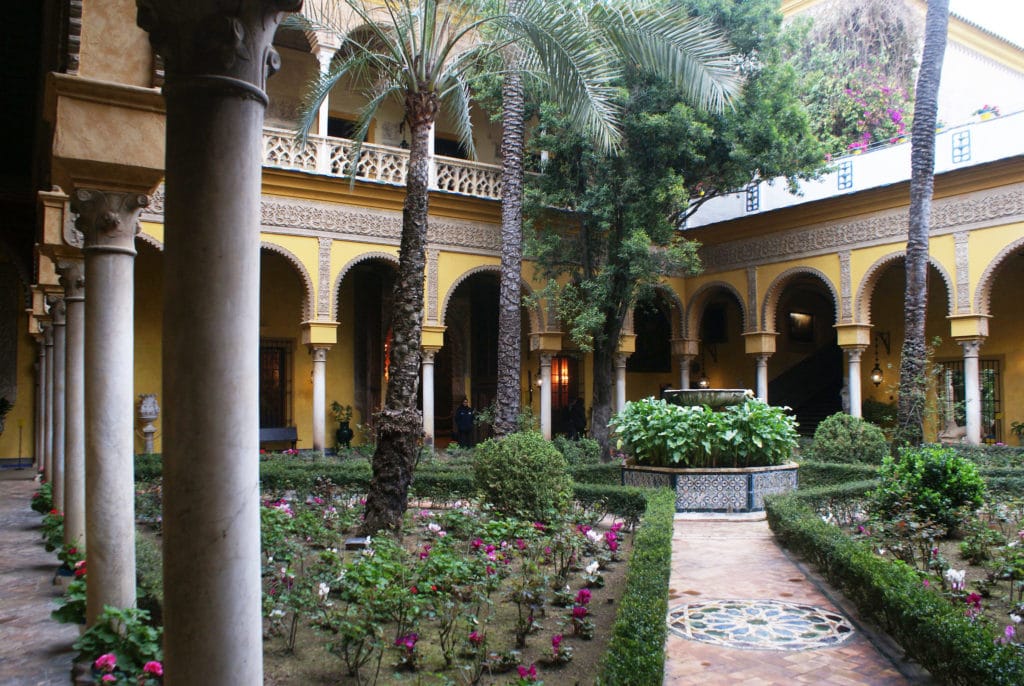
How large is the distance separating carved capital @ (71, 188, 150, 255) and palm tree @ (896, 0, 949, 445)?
12.0 meters

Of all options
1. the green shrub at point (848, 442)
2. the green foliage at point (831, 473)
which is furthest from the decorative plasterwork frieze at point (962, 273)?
the green foliage at point (831, 473)

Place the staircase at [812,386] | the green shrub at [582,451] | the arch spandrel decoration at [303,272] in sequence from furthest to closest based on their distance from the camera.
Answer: the staircase at [812,386]
the arch spandrel decoration at [303,272]
the green shrub at [582,451]

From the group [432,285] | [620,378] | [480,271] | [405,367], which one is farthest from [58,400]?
[620,378]

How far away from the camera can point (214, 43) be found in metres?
2.19

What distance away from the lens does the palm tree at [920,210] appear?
13.1 meters

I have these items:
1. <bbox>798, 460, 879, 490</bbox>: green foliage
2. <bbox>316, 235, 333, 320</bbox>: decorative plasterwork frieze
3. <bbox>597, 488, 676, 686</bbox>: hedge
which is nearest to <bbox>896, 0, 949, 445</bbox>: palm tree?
<bbox>798, 460, 879, 490</bbox>: green foliage

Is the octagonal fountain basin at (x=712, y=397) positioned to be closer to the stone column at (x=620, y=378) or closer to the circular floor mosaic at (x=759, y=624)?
the circular floor mosaic at (x=759, y=624)

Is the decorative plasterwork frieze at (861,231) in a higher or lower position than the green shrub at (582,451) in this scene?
higher

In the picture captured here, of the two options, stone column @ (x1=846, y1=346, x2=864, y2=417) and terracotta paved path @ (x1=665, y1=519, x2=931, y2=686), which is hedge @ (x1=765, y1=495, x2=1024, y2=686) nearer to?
terracotta paved path @ (x1=665, y1=519, x2=931, y2=686)

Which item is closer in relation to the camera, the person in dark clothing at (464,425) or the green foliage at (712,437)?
the green foliage at (712,437)

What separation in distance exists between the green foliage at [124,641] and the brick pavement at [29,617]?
2.77ft

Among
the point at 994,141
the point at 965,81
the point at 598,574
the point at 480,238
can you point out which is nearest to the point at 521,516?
the point at 598,574

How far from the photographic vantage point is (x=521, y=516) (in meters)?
8.56

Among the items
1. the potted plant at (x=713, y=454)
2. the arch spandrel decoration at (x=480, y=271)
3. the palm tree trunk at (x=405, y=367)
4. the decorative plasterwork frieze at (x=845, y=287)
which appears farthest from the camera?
the decorative plasterwork frieze at (x=845, y=287)
